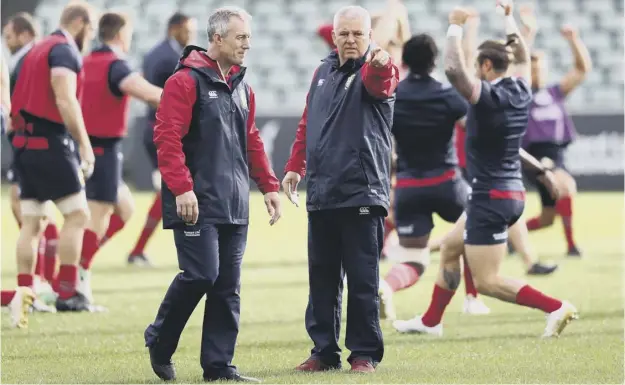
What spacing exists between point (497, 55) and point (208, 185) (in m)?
2.62

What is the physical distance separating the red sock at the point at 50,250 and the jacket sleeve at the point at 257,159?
4691 millimetres

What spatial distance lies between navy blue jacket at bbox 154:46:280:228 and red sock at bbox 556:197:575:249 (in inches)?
332

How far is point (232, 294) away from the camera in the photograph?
272 inches

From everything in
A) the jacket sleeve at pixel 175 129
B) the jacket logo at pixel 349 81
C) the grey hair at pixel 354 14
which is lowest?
the jacket sleeve at pixel 175 129

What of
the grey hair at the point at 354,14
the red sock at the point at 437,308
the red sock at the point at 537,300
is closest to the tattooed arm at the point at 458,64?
the grey hair at the point at 354,14

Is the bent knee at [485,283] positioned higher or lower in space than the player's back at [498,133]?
lower

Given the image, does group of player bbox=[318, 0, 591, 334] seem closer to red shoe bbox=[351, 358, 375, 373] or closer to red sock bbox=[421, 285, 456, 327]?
red sock bbox=[421, 285, 456, 327]

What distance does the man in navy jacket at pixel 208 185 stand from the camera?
21.7 feet

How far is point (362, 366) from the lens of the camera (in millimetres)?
7109

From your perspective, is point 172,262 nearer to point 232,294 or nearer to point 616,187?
point 232,294

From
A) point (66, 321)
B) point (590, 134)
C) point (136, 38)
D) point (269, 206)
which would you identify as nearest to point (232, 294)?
point (269, 206)

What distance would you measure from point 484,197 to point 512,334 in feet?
3.33

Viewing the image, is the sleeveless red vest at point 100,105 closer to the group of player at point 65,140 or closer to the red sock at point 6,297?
the group of player at point 65,140

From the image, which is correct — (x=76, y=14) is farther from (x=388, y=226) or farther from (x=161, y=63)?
(x=388, y=226)
